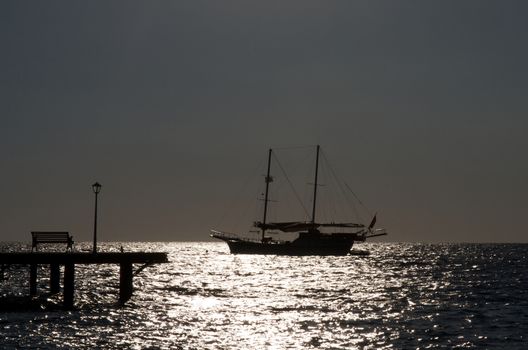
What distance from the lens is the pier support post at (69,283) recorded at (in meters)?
46.4

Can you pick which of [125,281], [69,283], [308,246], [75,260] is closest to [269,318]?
[125,281]

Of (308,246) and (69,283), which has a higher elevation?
(69,283)

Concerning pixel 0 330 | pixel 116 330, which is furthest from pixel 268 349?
pixel 0 330

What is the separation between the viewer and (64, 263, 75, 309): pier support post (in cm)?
4638

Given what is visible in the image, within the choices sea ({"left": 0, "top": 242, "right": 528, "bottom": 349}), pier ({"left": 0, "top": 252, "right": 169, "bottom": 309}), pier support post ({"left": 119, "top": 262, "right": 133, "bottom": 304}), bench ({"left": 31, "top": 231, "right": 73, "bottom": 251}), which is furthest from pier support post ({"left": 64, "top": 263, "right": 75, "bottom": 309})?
bench ({"left": 31, "top": 231, "right": 73, "bottom": 251})

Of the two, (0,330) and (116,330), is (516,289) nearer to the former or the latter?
(116,330)

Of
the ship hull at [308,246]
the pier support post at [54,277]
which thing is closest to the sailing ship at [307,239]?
the ship hull at [308,246]

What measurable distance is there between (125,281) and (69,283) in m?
3.67

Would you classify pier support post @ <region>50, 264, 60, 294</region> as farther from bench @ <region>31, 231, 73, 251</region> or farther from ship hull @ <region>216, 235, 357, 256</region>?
ship hull @ <region>216, 235, 357, 256</region>

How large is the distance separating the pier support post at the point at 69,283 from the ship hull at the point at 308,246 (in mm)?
101259

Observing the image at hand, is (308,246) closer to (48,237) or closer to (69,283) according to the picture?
(48,237)

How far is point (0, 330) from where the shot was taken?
1500 inches

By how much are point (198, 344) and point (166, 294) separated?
2704 cm

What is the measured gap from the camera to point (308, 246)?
484 ft
